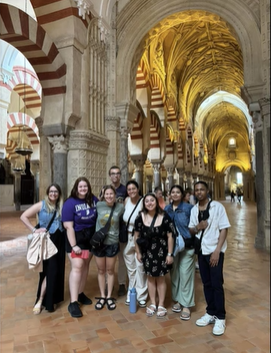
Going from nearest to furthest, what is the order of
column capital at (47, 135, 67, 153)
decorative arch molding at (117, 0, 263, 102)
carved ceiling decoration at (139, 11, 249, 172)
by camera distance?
column capital at (47, 135, 67, 153)
decorative arch molding at (117, 0, 263, 102)
carved ceiling decoration at (139, 11, 249, 172)

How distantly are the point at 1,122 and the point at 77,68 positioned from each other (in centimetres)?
339

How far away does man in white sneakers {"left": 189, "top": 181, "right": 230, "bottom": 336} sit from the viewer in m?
2.39

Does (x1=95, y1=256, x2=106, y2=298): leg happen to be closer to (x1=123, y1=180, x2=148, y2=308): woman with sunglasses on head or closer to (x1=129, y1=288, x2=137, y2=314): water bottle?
(x1=123, y1=180, x2=148, y2=308): woman with sunglasses on head

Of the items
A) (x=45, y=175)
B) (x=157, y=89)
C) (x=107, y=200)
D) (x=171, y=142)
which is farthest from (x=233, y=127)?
(x=107, y=200)

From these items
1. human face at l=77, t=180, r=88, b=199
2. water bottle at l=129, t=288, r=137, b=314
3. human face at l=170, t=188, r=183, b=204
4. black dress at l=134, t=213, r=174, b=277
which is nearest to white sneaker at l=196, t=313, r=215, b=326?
black dress at l=134, t=213, r=174, b=277

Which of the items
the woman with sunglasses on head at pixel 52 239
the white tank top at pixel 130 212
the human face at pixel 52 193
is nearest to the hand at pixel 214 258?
the white tank top at pixel 130 212

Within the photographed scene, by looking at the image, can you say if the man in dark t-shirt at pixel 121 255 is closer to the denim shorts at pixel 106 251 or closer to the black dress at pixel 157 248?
the denim shorts at pixel 106 251

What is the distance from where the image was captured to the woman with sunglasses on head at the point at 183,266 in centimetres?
273

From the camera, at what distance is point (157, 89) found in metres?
11.2

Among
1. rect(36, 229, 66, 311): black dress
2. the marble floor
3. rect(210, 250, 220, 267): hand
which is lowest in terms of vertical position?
the marble floor

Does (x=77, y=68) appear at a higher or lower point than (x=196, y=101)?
lower

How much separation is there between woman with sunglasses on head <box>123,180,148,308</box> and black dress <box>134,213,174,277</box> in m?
0.22

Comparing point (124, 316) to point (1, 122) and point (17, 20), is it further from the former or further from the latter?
point (1, 122)

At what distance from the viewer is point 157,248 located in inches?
106
